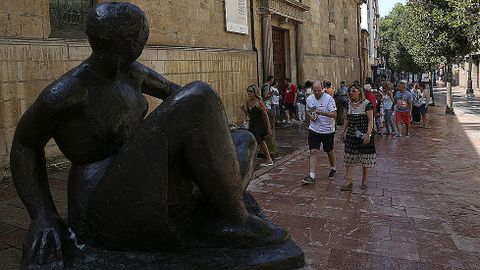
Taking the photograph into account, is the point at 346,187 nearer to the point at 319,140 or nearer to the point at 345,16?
the point at 319,140

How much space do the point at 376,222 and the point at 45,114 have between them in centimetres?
363

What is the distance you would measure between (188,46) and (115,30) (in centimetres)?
870

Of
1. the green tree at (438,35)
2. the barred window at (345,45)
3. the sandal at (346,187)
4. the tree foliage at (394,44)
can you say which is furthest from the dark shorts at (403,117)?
the tree foliage at (394,44)

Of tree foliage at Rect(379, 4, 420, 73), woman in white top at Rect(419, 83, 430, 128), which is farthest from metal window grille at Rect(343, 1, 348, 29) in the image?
woman in white top at Rect(419, 83, 430, 128)

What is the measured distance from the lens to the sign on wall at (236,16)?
39.8 feet

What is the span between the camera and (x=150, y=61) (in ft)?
28.8

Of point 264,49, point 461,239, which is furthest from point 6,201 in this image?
point 264,49

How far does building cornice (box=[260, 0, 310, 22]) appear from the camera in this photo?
1430cm

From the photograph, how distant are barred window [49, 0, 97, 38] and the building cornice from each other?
7614 millimetres

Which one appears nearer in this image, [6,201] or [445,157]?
[6,201]

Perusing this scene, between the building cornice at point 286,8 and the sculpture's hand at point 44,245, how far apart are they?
1328 centimetres

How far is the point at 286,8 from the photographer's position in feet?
52.5

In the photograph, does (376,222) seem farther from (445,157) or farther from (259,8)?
(259,8)

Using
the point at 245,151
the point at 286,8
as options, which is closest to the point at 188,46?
the point at 286,8
